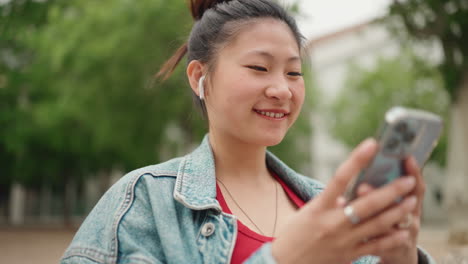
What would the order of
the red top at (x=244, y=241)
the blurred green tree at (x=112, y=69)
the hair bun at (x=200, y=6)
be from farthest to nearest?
the blurred green tree at (x=112, y=69), the hair bun at (x=200, y=6), the red top at (x=244, y=241)

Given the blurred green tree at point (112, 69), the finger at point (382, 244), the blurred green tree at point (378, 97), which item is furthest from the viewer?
the blurred green tree at point (378, 97)

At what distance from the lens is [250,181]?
→ 71.8 inches

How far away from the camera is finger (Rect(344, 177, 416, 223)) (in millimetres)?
989

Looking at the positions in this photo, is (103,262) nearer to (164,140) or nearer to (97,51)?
(97,51)

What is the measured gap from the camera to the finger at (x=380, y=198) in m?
0.99

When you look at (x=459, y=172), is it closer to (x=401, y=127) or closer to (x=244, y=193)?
(x=244, y=193)

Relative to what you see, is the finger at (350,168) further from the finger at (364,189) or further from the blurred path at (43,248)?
the blurred path at (43,248)

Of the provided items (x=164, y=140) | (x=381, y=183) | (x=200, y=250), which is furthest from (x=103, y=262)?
(x=164, y=140)

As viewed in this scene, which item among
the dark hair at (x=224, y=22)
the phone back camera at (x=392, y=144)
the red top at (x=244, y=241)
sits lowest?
the red top at (x=244, y=241)

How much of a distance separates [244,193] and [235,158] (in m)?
0.14

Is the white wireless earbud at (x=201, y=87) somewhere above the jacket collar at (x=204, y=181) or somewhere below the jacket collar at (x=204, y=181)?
above

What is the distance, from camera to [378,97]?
758 inches

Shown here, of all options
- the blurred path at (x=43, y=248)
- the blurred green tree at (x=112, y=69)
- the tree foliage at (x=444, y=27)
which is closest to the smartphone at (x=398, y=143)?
the blurred path at (x=43, y=248)

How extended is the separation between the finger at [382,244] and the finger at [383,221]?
0.04 metres
